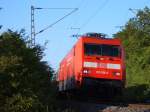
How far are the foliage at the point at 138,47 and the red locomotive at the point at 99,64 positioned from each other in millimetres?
18619

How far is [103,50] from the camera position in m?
27.9

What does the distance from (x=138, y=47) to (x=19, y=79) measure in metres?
37.3

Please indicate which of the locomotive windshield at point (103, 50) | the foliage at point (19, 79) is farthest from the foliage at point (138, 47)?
the foliage at point (19, 79)

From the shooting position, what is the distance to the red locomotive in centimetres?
2733

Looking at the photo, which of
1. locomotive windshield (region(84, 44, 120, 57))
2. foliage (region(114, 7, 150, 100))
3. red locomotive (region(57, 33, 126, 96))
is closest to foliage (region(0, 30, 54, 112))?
red locomotive (region(57, 33, 126, 96))

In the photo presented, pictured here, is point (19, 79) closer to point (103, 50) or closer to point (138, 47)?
point (103, 50)

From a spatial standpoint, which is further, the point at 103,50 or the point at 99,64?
the point at 103,50

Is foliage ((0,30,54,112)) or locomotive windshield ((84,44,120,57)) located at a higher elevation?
locomotive windshield ((84,44,120,57))

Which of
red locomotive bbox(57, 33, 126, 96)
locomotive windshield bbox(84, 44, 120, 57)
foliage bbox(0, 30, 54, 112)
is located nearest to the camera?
foliage bbox(0, 30, 54, 112)

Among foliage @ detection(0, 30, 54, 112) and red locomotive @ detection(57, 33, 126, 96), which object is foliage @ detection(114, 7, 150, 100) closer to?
red locomotive @ detection(57, 33, 126, 96)

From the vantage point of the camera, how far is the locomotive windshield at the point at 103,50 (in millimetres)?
27812

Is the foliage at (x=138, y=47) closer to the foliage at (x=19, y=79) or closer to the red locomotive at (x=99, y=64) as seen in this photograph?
the red locomotive at (x=99, y=64)

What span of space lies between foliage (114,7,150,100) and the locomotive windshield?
18580mm

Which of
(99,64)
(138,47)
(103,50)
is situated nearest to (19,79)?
(99,64)
